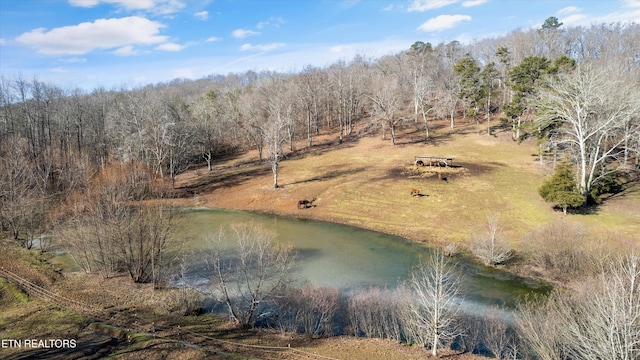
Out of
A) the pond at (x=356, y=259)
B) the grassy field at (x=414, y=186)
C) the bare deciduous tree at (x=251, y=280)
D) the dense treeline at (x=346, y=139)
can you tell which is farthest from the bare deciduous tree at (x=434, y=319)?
the grassy field at (x=414, y=186)

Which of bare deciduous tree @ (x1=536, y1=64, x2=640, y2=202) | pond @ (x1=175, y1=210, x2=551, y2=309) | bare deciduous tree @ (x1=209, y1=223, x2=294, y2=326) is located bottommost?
pond @ (x1=175, y1=210, x2=551, y2=309)

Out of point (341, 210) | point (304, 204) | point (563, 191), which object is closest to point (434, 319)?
point (563, 191)

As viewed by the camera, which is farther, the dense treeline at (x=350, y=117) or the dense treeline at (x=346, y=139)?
the dense treeline at (x=350, y=117)

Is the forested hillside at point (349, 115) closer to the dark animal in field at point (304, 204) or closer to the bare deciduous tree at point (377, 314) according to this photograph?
the dark animal in field at point (304, 204)

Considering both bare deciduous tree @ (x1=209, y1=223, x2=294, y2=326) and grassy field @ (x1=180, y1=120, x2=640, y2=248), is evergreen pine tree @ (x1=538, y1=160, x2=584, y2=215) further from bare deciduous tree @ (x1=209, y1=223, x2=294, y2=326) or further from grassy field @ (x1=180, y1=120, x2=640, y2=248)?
bare deciduous tree @ (x1=209, y1=223, x2=294, y2=326)

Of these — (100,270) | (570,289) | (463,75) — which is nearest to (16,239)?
(100,270)

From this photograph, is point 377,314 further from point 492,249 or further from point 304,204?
point 304,204

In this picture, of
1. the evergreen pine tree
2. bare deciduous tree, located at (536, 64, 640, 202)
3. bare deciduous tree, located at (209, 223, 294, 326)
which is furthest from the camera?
bare deciduous tree, located at (536, 64, 640, 202)

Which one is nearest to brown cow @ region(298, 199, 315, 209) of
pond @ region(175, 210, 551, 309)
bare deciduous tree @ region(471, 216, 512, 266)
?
pond @ region(175, 210, 551, 309)

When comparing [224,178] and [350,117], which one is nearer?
[224,178]
